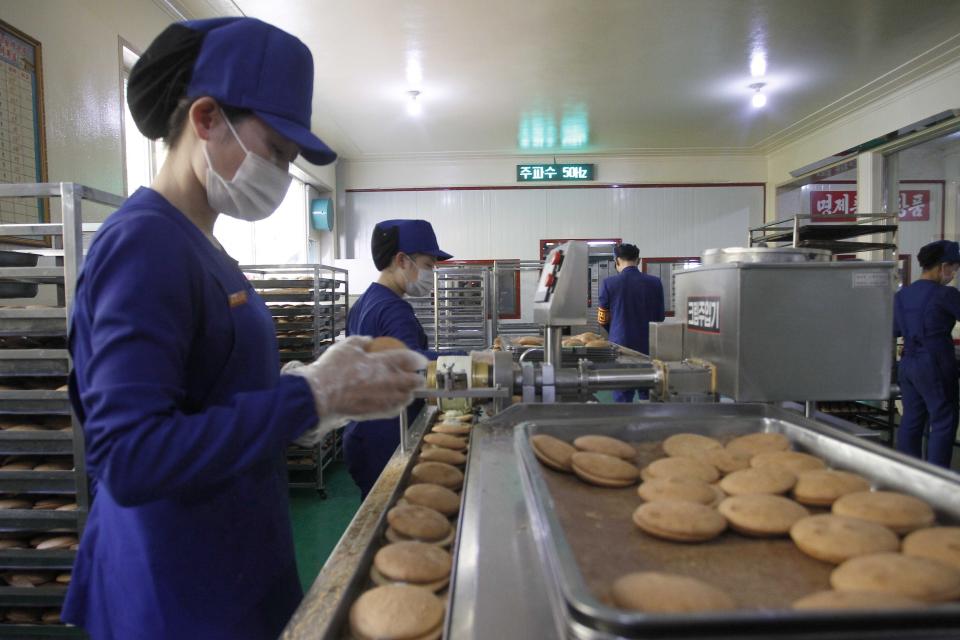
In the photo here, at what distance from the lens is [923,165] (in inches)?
246

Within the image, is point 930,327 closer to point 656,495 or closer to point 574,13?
point 574,13

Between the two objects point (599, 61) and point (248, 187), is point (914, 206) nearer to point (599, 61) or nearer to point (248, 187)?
point (599, 61)

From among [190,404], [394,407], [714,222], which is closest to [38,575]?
[190,404]

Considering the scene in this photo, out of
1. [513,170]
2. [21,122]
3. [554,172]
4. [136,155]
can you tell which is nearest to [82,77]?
[21,122]

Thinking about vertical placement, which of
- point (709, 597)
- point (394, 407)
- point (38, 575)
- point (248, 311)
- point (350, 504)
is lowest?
point (350, 504)

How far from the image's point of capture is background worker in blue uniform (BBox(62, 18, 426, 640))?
2.34 ft

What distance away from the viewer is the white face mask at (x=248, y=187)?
0.97 metres

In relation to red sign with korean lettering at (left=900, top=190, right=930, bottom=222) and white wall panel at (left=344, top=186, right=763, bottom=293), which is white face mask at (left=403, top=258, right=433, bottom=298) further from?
red sign with korean lettering at (left=900, top=190, right=930, bottom=222)

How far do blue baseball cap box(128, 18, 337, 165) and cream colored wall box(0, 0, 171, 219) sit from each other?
2.29 m

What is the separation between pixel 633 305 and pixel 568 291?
3.78m

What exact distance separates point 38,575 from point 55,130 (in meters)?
2.06

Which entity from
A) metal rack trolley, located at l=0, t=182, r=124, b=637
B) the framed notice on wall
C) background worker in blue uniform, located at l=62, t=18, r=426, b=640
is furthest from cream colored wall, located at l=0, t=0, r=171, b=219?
background worker in blue uniform, located at l=62, t=18, r=426, b=640

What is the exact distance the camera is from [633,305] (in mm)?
5020

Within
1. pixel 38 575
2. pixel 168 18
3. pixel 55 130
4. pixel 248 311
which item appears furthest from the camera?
pixel 168 18
